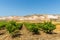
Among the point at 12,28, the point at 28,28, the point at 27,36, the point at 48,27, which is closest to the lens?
the point at 27,36

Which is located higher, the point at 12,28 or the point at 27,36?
the point at 12,28

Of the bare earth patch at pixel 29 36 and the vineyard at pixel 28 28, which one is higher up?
the vineyard at pixel 28 28

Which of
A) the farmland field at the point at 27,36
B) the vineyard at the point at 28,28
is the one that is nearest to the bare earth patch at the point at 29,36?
the farmland field at the point at 27,36

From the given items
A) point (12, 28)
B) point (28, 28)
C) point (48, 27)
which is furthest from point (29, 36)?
point (48, 27)

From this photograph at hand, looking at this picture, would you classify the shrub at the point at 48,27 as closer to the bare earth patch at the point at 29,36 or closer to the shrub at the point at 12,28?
the bare earth patch at the point at 29,36

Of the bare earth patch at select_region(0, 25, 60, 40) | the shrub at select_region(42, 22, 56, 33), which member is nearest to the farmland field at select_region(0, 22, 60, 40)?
the bare earth patch at select_region(0, 25, 60, 40)

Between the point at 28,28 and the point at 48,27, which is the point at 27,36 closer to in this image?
the point at 28,28

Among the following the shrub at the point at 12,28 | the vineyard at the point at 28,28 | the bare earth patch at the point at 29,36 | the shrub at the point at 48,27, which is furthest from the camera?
the shrub at the point at 48,27

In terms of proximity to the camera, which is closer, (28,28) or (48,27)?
(48,27)

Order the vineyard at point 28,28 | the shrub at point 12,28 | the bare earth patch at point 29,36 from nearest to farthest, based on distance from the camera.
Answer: the bare earth patch at point 29,36 < the shrub at point 12,28 < the vineyard at point 28,28

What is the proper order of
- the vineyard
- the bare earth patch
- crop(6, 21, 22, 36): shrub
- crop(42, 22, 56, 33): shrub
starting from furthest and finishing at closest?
crop(42, 22, 56, 33): shrub → the vineyard → crop(6, 21, 22, 36): shrub → the bare earth patch

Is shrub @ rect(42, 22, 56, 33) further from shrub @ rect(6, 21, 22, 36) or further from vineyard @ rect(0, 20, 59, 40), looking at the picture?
shrub @ rect(6, 21, 22, 36)

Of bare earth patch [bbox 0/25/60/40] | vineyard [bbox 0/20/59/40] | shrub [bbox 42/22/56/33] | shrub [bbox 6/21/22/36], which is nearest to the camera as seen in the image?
bare earth patch [bbox 0/25/60/40]

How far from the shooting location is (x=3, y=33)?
69.1 feet
